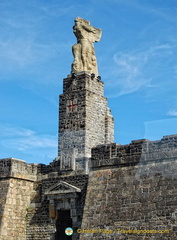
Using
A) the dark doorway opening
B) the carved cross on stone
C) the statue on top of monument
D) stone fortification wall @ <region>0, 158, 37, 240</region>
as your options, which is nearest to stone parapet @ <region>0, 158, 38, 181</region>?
stone fortification wall @ <region>0, 158, 37, 240</region>

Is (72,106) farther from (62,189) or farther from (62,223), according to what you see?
(62,223)

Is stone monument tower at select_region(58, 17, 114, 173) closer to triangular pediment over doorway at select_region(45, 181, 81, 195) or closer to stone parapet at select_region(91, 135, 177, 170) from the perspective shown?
triangular pediment over doorway at select_region(45, 181, 81, 195)

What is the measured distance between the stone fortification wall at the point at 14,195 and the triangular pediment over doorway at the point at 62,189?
1.51m

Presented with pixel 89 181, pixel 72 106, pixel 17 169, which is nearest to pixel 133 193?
pixel 89 181

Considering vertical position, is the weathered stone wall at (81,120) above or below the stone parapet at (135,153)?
above

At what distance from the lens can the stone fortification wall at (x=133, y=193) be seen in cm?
1658

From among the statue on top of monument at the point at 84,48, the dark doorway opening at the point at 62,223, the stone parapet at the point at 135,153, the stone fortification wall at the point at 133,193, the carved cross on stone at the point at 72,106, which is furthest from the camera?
the statue on top of monument at the point at 84,48

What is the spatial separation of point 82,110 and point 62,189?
3.32 metres

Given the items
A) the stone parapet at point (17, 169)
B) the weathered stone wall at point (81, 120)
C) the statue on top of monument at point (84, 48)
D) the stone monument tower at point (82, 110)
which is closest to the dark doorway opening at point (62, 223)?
the stone monument tower at point (82, 110)

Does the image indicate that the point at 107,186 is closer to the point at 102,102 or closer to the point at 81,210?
the point at 81,210

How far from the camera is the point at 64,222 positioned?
20.5 m

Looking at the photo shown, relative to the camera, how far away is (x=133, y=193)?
17562mm

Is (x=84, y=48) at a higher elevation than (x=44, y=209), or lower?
higher

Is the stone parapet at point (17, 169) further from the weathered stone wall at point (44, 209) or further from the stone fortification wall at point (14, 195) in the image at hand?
the weathered stone wall at point (44, 209)
